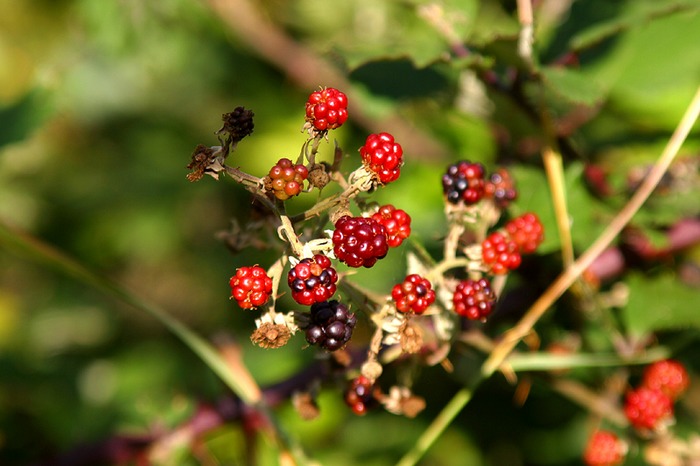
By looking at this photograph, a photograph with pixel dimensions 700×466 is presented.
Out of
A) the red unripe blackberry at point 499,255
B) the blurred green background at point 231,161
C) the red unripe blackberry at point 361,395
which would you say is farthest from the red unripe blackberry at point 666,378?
the red unripe blackberry at point 361,395

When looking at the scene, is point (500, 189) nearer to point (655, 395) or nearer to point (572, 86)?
point (572, 86)

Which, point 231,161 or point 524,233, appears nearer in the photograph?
point 524,233

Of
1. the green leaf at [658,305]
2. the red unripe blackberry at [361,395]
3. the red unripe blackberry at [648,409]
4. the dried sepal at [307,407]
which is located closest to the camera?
the red unripe blackberry at [361,395]

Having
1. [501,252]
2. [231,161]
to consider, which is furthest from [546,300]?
[231,161]

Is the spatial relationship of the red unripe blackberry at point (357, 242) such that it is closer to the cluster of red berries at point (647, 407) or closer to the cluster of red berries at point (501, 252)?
the cluster of red berries at point (501, 252)

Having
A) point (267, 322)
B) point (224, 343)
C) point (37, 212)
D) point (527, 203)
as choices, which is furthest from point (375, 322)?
point (37, 212)

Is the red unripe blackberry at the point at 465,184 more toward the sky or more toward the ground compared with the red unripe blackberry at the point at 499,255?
more toward the sky

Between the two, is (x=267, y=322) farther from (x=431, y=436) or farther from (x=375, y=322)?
(x=431, y=436)
